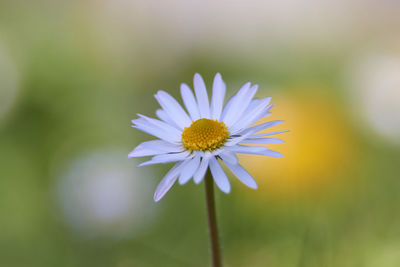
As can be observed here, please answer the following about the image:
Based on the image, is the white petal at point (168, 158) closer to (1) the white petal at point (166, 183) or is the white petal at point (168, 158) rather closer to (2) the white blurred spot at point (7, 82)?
(1) the white petal at point (166, 183)

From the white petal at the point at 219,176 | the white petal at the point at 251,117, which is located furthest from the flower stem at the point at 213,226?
the white petal at the point at 251,117

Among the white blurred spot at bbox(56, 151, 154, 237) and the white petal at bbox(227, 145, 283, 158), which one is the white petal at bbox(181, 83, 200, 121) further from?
the white blurred spot at bbox(56, 151, 154, 237)

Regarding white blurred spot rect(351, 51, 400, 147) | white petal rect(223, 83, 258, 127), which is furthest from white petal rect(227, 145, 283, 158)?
white blurred spot rect(351, 51, 400, 147)

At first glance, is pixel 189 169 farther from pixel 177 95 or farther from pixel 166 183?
pixel 177 95

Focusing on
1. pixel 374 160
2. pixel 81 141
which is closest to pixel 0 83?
pixel 81 141

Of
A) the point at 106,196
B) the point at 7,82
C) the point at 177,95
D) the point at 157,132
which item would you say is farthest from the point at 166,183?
the point at 7,82

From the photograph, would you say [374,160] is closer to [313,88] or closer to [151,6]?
[313,88]
